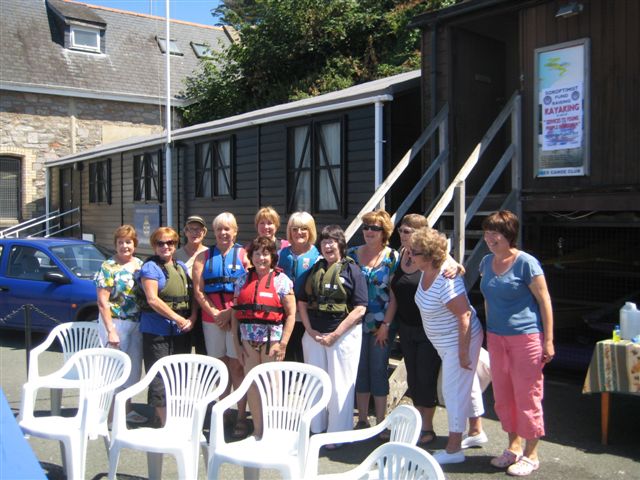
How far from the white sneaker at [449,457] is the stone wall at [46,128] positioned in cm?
2013

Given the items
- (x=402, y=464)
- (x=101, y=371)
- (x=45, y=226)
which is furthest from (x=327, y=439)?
(x=45, y=226)

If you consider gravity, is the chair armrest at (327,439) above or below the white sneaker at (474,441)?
above

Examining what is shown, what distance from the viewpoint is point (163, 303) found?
201 inches

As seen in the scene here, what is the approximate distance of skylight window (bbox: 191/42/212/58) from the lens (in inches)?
1062

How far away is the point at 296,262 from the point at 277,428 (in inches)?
59.5

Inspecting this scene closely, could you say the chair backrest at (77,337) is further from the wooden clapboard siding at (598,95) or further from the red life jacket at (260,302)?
the wooden clapboard siding at (598,95)

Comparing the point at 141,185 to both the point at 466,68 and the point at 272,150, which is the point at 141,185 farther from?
the point at 466,68

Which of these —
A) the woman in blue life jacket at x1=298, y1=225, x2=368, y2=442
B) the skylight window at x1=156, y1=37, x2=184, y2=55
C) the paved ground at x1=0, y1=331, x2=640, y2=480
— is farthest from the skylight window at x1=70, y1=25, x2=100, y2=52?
the woman in blue life jacket at x1=298, y1=225, x2=368, y2=442

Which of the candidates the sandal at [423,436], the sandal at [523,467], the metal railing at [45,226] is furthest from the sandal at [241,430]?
the metal railing at [45,226]

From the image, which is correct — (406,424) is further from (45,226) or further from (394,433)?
(45,226)

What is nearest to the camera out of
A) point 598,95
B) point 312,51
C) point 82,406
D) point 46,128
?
point 82,406

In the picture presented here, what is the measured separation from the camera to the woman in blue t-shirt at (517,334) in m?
4.39

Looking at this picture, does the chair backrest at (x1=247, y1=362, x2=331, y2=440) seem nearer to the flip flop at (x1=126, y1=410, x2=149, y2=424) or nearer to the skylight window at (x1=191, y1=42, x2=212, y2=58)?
the flip flop at (x1=126, y1=410, x2=149, y2=424)

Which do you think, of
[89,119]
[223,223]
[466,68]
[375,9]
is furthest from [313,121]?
[89,119]
